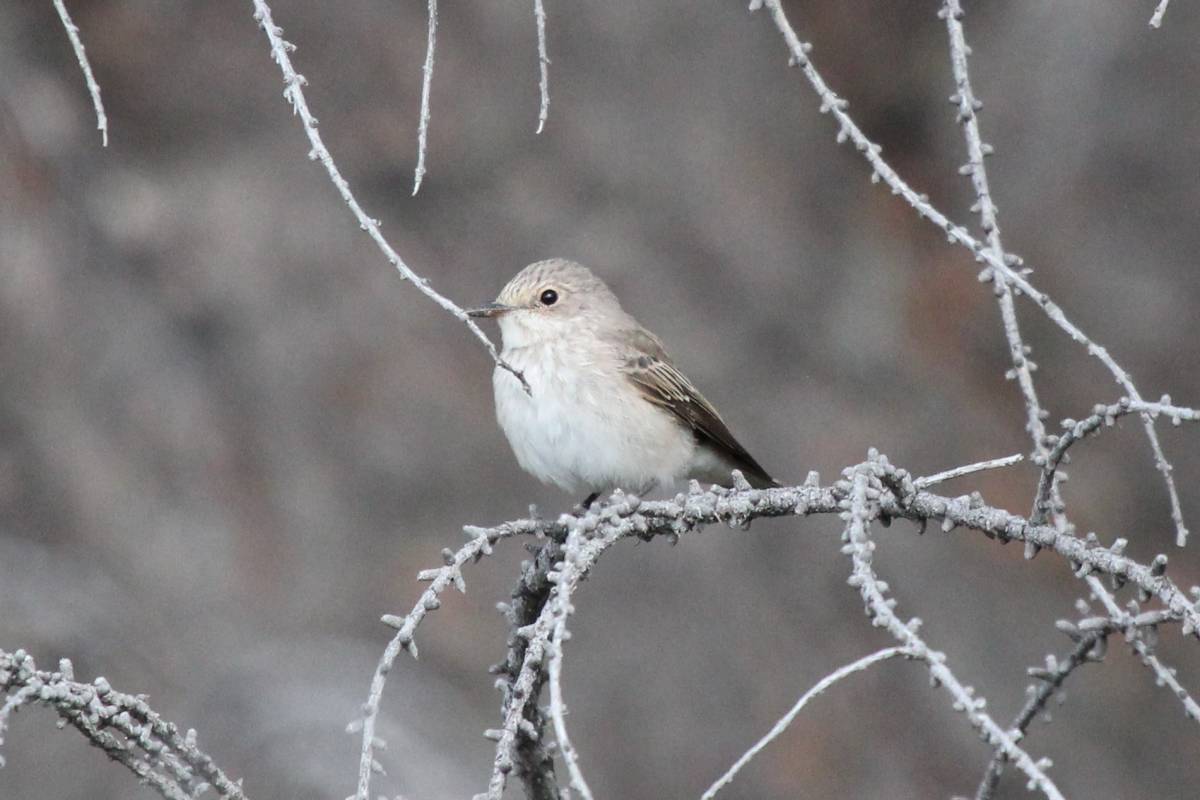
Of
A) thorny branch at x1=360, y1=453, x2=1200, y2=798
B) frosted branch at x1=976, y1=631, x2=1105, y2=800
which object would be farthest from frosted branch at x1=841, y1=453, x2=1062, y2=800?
frosted branch at x1=976, y1=631, x2=1105, y2=800

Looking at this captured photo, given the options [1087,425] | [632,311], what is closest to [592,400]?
[632,311]

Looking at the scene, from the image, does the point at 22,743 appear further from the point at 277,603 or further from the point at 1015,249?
the point at 1015,249

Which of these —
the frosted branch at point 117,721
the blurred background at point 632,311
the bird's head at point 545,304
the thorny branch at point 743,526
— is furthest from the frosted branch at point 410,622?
the blurred background at point 632,311

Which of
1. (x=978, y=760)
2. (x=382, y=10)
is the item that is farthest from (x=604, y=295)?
(x=978, y=760)

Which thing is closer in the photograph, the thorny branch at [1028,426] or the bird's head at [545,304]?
the thorny branch at [1028,426]

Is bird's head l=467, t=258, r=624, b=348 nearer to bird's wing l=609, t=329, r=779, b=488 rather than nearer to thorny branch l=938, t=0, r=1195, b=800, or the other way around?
bird's wing l=609, t=329, r=779, b=488

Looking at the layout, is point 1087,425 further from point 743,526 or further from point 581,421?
point 581,421

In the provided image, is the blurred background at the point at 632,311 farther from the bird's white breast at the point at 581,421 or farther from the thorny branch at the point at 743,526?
the thorny branch at the point at 743,526
